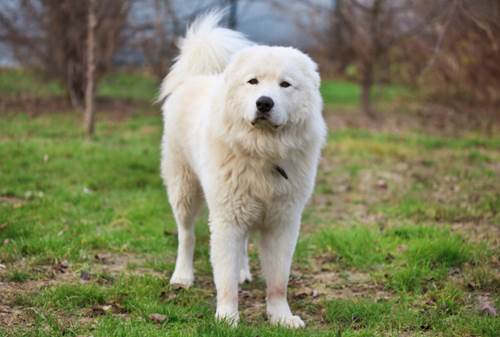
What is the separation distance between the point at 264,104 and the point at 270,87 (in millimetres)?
164

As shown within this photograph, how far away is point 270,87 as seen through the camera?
11.2 feet

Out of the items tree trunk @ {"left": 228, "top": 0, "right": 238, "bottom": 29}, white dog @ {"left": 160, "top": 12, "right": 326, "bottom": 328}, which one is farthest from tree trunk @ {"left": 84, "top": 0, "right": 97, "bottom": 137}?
white dog @ {"left": 160, "top": 12, "right": 326, "bottom": 328}

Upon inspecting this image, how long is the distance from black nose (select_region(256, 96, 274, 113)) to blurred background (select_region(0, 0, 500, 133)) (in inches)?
263

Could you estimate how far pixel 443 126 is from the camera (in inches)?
440

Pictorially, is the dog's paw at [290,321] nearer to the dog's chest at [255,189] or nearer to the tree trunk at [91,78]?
the dog's chest at [255,189]

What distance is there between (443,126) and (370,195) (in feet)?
16.9

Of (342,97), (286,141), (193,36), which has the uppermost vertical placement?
(193,36)

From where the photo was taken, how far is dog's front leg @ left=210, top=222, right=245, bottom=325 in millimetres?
3557

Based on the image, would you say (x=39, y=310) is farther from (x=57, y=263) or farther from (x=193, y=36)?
(x=193, y=36)

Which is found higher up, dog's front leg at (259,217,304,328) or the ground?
dog's front leg at (259,217,304,328)

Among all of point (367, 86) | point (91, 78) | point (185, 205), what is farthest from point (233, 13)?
point (185, 205)

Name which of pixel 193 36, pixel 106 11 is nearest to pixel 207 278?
pixel 193 36

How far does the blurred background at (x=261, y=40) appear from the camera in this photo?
10602 mm

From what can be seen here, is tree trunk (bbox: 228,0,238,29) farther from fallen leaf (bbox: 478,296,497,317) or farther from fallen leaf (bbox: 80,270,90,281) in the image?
fallen leaf (bbox: 478,296,497,317)
